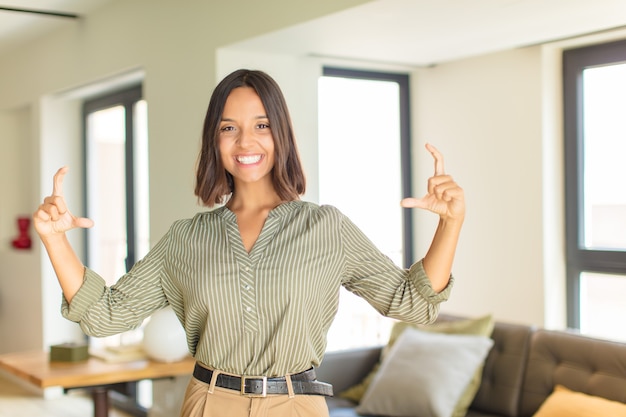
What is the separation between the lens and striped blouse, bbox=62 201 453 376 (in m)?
1.62

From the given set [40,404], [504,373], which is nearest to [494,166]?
[504,373]

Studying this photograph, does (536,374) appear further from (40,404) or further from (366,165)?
(40,404)

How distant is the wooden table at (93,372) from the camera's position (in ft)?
11.3

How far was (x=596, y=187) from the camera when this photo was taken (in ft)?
12.5

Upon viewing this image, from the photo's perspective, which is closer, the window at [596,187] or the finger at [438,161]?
the finger at [438,161]

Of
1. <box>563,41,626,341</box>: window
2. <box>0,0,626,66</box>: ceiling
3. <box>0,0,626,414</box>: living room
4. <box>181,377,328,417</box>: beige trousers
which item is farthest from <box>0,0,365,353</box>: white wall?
<box>181,377,328,417</box>: beige trousers

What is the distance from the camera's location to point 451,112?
4.39 m

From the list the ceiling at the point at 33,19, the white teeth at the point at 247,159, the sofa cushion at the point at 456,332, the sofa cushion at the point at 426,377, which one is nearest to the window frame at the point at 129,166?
the ceiling at the point at 33,19

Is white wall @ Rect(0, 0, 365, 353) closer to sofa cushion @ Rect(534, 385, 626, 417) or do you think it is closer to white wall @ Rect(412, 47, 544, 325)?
white wall @ Rect(412, 47, 544, 325)

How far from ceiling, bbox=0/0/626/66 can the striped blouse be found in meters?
1.52

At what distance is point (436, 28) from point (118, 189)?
2965mm

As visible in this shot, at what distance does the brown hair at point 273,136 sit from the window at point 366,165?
259 centimetres

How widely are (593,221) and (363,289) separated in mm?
2421

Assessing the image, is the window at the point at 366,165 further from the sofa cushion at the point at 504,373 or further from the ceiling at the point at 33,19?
the ceiling at the point at 33,19
